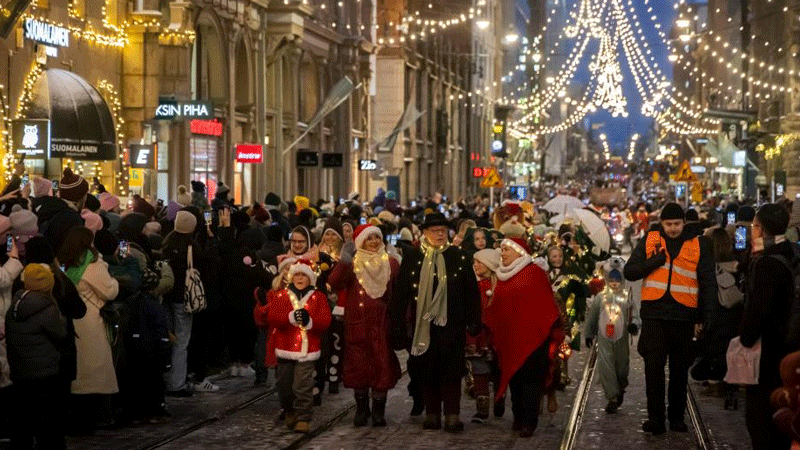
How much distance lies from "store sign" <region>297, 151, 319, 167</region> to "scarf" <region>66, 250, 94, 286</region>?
3459 cm

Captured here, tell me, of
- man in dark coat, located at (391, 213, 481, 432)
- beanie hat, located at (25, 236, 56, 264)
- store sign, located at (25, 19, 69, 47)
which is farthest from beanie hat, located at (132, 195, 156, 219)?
store sign, located at (25, 19, 69, 47)

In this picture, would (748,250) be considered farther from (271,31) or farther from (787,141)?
(787,141)

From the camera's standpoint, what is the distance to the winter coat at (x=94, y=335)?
13.7m

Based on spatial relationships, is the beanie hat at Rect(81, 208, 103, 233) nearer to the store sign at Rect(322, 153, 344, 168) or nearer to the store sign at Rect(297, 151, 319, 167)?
the store sign at Rect(297, 151, 319, 167)

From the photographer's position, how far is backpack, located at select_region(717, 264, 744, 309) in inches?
683

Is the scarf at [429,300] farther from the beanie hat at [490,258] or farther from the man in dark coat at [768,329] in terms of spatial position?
the man in dark coat at [768,329]

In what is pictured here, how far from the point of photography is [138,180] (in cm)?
3272

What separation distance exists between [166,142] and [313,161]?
1240cm

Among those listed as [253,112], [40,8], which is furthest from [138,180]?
[253,112]

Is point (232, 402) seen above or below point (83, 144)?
below

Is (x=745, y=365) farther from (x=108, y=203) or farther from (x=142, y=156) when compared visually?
(x=142, y=156)

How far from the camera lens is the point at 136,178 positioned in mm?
32844

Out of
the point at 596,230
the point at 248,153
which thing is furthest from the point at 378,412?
the point at 248,153

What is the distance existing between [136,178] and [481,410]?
18.9 meters
